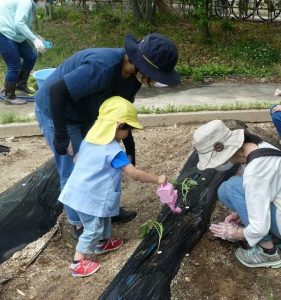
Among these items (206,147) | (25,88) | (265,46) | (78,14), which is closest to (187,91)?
(25,88)

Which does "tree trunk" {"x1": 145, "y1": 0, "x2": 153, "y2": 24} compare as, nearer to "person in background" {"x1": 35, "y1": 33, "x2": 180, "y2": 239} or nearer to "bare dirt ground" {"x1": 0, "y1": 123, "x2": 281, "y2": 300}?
"bare dirt ground" {"x1": 0, "y1": 123, "x2": 281, "y2": 300}

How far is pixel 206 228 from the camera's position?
294cm

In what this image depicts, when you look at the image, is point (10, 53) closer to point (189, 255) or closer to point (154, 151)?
point (154, 151)

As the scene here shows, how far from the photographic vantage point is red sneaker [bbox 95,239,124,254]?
Answer: 2895 millimetres

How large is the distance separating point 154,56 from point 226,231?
1.07 meters

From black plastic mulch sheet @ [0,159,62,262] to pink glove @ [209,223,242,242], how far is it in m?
1.17

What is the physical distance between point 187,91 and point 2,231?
12.7ft

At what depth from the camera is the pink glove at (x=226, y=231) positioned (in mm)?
2701

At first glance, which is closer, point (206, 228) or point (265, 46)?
point (206, 228)

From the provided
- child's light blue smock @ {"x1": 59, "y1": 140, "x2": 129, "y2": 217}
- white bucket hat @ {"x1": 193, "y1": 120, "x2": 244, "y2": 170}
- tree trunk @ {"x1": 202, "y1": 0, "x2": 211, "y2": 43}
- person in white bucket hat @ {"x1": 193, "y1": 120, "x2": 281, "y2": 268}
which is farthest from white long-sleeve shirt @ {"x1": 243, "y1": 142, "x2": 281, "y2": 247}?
tree trunk @ {"x1": 202, "y1": 0, "x2": 211, "y2": 43}

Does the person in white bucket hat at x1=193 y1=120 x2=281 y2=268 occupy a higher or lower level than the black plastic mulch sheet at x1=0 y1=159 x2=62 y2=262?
higher

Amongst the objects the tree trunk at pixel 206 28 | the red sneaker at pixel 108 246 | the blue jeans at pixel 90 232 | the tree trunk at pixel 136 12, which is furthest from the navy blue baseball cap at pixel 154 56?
the tree trunk at pixel 136 12

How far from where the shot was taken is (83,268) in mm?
2713

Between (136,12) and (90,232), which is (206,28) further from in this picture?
(90,232)
